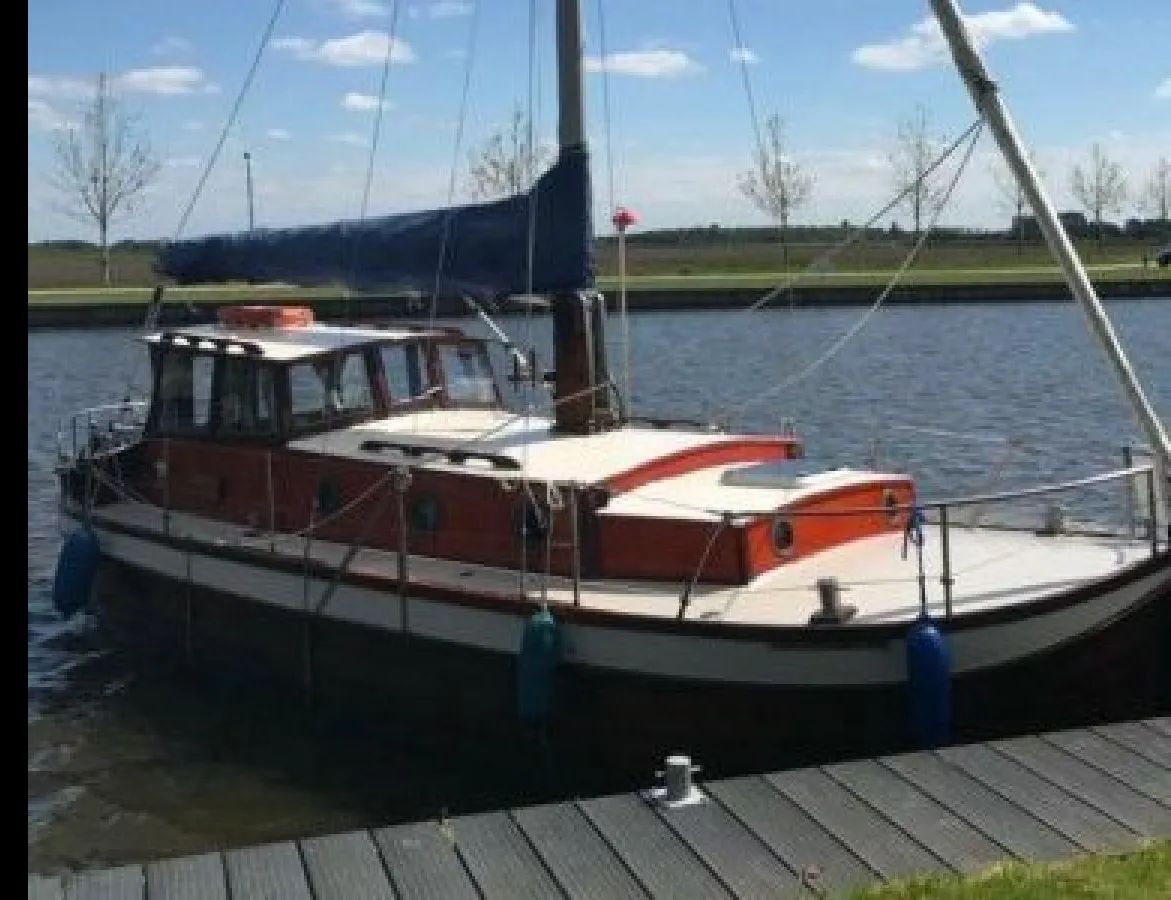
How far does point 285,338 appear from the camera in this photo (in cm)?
1634

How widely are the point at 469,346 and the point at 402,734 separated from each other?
4941 mm

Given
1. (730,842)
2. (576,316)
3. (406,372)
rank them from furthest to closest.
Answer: (406,372) → (576,316) → (730,842)

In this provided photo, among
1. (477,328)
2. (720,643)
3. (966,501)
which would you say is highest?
(477,328)

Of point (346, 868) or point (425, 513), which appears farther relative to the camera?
point (425, 513)

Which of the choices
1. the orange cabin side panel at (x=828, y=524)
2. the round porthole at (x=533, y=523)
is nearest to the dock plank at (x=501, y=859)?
the orange cabin side panel at (x=828, y=524)

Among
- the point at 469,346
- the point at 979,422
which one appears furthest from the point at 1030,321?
the point at 469,346

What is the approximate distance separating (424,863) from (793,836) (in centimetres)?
200

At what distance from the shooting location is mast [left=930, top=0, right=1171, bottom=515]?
33.2ft

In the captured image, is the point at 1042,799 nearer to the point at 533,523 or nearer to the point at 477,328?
the point at 533,523

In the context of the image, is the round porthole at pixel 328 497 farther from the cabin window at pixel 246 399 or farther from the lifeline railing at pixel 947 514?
the cabin window at pixel 246 399

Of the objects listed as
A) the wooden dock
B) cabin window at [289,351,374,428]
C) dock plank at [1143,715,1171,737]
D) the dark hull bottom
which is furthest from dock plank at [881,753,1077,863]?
cabin window at [289,351,374,428]

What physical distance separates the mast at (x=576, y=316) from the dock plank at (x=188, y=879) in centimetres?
691

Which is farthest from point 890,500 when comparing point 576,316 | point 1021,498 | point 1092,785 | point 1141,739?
point 1092,785

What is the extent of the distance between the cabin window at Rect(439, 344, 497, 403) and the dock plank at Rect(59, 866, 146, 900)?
8.70 m
